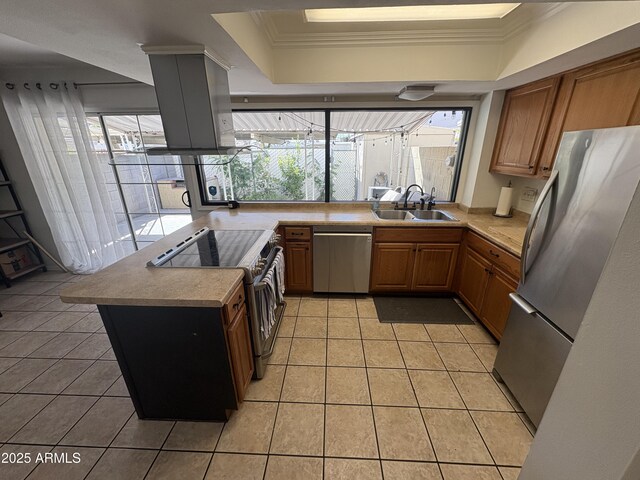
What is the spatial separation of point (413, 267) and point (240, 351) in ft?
6.36

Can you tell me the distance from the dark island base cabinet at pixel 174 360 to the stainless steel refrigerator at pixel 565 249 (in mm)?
1780

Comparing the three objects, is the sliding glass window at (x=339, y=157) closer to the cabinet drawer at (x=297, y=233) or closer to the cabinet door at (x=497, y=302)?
the cabinet drawer at (x=297, y=233)

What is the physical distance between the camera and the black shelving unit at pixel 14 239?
119 inches

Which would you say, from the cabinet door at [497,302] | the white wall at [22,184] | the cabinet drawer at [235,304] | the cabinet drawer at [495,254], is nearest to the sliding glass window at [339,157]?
the cabinet drawer at [495,254]

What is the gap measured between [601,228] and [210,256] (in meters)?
2.12

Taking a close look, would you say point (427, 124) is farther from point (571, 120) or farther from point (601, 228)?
point (601, 228)

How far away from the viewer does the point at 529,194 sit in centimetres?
251

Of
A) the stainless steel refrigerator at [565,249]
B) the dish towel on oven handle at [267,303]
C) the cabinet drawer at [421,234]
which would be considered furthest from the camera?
the cabinet drawer at [421,234]

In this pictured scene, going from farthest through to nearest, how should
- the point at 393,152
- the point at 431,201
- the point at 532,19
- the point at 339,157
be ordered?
1. the point at 393,152
2. the point at 339,157
3. the point at 431,201
4. the point at 532,19

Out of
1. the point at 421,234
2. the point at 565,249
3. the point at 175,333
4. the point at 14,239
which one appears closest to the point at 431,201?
the point at 421,234

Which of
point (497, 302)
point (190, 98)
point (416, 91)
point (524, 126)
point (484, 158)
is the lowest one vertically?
point (497, 302)

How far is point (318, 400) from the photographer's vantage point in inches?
66.8

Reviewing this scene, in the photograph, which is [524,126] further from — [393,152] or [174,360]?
[174,360]

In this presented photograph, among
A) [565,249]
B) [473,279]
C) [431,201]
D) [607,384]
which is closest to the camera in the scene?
[607,384]
